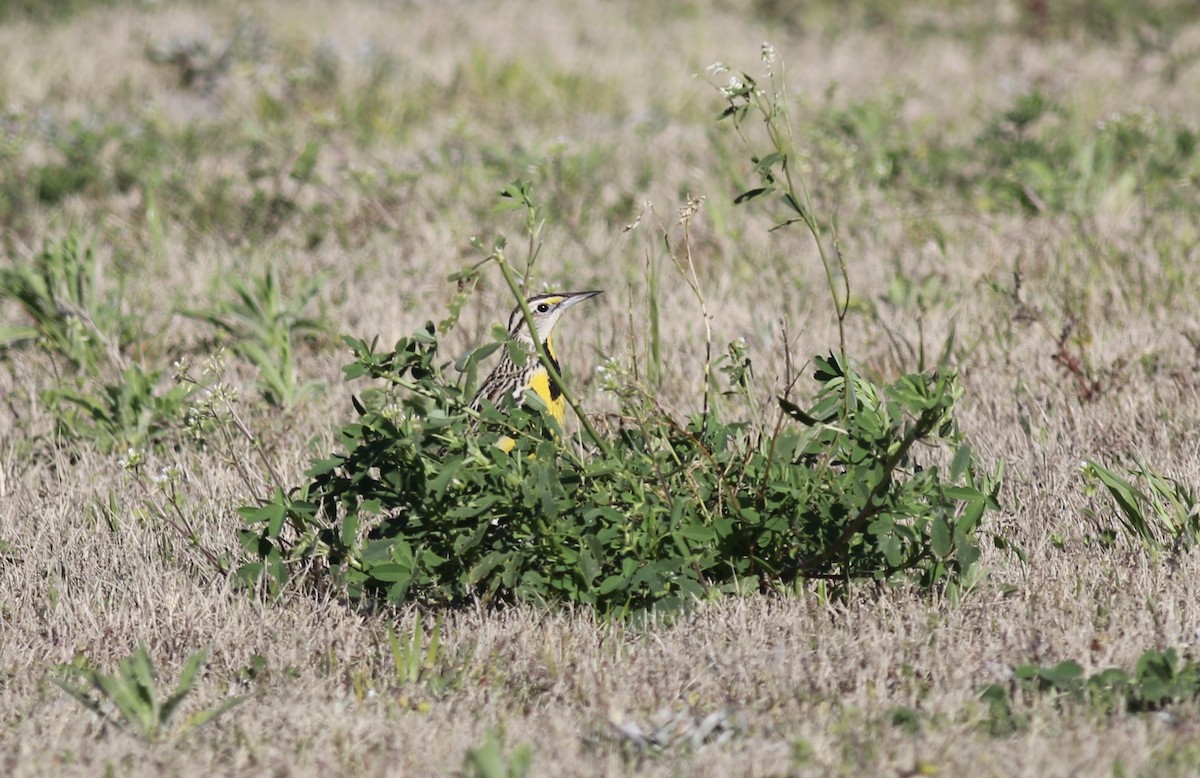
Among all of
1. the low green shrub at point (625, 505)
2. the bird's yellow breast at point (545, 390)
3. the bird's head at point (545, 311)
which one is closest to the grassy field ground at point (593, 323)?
the low green shrub at point (625, 505)

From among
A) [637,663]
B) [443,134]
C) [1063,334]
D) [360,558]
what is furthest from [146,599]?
[443,134]

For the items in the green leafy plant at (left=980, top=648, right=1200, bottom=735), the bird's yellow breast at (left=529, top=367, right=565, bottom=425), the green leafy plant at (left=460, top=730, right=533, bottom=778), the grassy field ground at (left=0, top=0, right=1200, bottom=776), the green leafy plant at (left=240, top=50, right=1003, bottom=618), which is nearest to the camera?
the green leafy plant at (left=460, top=730, right=533, bottom=778)

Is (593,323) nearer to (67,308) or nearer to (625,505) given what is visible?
(67,308)

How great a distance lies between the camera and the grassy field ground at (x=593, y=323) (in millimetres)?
3834

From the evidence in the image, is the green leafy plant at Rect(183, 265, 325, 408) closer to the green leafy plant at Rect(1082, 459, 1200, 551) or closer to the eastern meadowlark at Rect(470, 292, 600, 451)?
the eastern meadowlark at Rect(470, 292, 600, 451)

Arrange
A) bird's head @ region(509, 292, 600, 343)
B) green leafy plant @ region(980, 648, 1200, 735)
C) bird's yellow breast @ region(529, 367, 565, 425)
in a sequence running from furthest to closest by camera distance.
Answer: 1. bird's head @ region(509, 292, 600, 343)
2. bird's yellow breast @ region(529, 367, 565, 425)
3. green leafy plant @ region(980, 648, 1200, 735)

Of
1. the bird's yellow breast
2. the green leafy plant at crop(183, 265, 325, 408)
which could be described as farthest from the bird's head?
the green leafy plant at crop(183, 265, 325, 408)

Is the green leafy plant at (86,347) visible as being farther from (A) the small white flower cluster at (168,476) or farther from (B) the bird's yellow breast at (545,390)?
(B) the bird's yellow breast at (545,390)

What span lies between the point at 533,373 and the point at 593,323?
1851 mm

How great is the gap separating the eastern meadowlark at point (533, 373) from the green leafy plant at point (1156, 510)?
1.94m

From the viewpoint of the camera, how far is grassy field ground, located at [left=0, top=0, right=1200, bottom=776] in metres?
3.83

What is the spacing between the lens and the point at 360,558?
4.56 meters

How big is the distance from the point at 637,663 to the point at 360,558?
0.96m

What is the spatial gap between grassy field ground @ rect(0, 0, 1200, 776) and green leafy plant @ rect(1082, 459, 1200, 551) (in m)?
0.02
